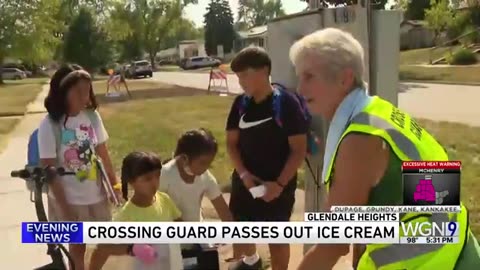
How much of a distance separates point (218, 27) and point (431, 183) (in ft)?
321

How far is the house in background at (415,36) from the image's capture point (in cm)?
7441

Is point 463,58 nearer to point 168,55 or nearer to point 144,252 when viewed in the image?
point 144,252

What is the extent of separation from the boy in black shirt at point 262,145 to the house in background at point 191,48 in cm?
9909

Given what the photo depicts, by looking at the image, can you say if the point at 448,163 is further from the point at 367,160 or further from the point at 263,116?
the point at 263,116

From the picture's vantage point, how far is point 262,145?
437 cm

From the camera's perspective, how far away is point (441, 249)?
223cm

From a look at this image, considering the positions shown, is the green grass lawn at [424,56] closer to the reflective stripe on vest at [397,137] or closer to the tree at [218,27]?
the tree at [218,27]

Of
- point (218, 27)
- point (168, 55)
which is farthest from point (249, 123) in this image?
point (168, 55)

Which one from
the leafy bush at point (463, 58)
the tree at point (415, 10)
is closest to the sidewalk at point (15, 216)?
the leafy bush at point (463, 58)

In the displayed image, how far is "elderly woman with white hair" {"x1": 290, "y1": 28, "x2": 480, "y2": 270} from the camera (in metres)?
2.19

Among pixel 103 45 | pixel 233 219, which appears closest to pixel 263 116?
pixel 233 219

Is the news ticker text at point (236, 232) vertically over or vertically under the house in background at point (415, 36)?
over

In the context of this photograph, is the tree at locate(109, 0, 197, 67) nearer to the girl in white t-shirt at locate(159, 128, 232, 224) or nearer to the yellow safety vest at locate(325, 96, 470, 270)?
the girl in white t-shirt at locate(159, 128, 232, 224)

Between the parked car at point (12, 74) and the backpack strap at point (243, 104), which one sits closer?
the backpack strap at point (243, 104)
